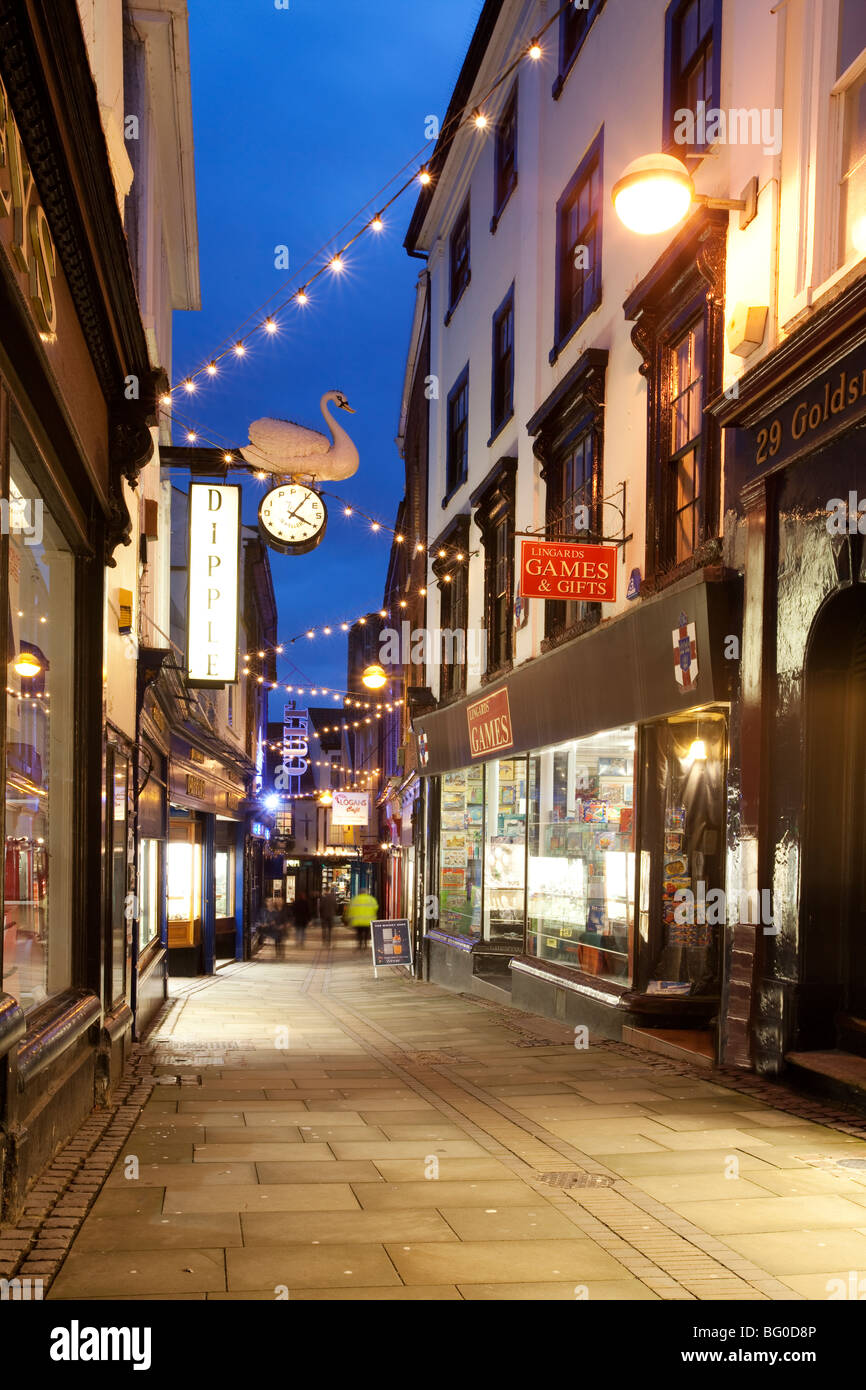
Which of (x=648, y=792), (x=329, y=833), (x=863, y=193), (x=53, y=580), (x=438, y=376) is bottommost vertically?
(x=329, y=833)

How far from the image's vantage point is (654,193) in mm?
8383

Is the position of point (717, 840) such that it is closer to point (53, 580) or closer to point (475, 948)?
point (53, 580)

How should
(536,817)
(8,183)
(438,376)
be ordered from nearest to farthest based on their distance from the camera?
(8,183) < (536,817) < (438,376)

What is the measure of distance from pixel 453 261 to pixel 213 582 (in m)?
12.1

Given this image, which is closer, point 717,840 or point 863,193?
point 863,193

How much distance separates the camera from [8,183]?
17.4 ft

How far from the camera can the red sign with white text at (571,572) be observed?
41.3 feet

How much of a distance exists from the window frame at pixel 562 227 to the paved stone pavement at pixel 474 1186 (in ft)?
28.4

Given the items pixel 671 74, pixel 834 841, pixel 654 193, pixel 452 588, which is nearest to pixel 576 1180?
pixel 834 841

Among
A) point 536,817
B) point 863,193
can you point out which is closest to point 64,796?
point 863,193

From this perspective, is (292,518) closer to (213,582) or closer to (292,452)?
(292,452)

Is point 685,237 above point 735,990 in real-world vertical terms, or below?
above

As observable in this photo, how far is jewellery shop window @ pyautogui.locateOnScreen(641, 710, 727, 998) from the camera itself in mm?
11492
